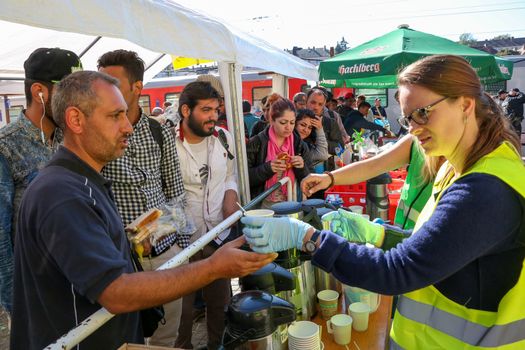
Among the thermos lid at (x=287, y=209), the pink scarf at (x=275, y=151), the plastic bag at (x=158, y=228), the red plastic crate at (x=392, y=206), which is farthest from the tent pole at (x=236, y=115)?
the thermos lid at (x=287, y=209)

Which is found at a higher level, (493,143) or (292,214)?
(493,143)

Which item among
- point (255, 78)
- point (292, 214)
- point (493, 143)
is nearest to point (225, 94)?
point (292, 214)

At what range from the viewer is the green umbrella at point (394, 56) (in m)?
4.85

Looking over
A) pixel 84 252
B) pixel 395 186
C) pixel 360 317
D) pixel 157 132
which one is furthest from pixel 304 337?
pixel 395 186

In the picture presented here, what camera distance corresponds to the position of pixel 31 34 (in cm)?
395

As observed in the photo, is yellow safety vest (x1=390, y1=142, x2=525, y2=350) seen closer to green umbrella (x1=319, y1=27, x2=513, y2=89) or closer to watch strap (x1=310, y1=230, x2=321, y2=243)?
watch strap (x1=310, y1=230, x2=321, y2=243)

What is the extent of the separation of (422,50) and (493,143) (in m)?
4.15

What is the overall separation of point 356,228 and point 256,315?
0.70m

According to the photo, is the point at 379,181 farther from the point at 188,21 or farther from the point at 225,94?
the point at 188,21

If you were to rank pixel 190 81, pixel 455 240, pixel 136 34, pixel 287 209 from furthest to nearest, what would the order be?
1. pixel 190 81
2. pixel 136 34
3. pixel 287 209
4. pixel 455 240

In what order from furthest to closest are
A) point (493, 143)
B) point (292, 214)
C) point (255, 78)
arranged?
point (255, 78)
point (292, 214)
point (493, 143)

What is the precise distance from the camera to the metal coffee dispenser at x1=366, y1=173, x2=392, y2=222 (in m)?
3.29

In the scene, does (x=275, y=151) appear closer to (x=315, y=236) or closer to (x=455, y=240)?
(x=315, y=236)

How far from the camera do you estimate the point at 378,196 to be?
10.9 ft
